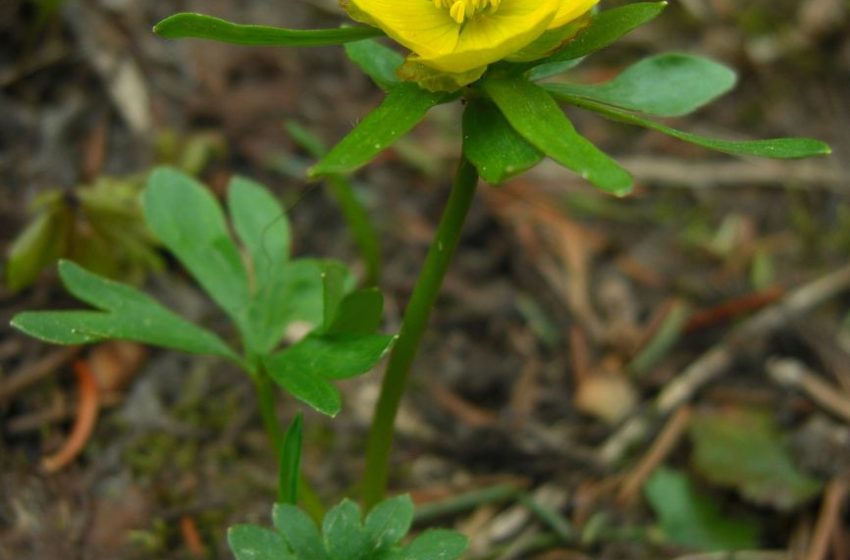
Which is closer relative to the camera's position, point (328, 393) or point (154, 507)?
point (328, 393)

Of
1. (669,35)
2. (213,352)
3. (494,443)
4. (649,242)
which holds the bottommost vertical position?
(494,443)

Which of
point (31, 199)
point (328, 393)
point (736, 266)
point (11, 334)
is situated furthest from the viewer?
point (736, 266)

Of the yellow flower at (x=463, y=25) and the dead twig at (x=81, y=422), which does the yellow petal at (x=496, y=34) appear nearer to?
the yellow flower at (x=463, y=25)

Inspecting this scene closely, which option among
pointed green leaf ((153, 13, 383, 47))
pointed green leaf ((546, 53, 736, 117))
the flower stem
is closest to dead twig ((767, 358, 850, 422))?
pointed green leaf ((546, 53, 736, 117))

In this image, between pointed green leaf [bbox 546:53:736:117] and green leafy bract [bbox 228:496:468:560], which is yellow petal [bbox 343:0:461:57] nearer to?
pointed green leaf [bbox 546:53:736:117]

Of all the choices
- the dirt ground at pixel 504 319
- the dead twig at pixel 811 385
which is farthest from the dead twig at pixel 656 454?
the dead twig at pixel 811 385

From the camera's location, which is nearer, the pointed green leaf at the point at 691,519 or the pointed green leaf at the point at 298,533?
the pointed green leaf at the point at 298,533

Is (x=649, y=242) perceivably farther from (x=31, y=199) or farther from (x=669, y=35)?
(x=31, y=199)

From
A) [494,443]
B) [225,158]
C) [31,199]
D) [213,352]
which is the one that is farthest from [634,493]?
[31,199]
